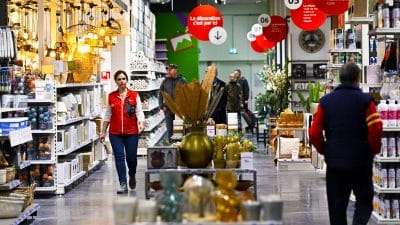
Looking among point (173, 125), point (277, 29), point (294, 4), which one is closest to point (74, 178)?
point (173, 125)

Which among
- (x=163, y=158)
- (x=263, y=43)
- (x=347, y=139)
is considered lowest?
(x=163, y=158)

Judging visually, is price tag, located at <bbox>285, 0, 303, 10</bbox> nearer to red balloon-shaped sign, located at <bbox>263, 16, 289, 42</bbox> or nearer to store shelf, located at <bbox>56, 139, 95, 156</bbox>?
store shelf, located at <bbox>56, 139, 95, 156</bbox>

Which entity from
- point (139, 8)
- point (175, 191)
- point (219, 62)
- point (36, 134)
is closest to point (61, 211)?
point (36, 134)

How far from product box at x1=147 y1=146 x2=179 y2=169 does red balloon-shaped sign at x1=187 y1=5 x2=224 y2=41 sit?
13.0 metres

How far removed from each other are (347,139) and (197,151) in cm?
125

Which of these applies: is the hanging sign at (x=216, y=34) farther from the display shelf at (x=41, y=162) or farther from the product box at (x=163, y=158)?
the product box at (x=163, y=158)

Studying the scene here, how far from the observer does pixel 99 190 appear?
12867mm

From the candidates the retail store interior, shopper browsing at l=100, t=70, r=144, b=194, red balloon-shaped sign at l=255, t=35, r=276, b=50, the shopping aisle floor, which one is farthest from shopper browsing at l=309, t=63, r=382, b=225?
red balloon-shaped sign at l=255, t=35, r=276, b=50

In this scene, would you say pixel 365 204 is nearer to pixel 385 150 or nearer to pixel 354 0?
pixel 385 150

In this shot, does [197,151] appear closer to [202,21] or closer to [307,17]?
[307,17]

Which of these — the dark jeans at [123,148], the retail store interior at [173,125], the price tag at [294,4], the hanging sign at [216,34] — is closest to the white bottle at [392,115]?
the retail store interior at [173,125]

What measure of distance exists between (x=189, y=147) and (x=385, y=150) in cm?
289

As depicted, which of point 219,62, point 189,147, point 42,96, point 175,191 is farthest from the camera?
point 219,62

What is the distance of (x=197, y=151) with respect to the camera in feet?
21.7
